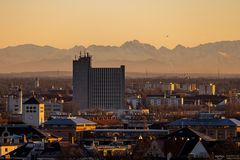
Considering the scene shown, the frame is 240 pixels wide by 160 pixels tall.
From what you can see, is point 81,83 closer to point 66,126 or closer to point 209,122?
point 66,126

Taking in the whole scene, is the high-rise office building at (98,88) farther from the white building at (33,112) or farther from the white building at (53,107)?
the white building at (33,112)

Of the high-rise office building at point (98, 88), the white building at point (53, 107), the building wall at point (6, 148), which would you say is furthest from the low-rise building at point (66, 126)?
the high-rise office building at point (98, 88)

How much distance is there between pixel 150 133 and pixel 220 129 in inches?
193

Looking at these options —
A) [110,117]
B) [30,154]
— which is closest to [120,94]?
[110,117]

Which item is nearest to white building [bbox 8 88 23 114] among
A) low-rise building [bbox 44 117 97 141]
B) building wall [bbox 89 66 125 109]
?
building wall [bbox 89 66 125 109]

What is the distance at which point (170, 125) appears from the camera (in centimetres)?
9475

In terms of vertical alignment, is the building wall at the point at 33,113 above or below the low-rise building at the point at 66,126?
above

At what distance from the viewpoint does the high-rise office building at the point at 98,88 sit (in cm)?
15112

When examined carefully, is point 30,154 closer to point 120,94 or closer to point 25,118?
point 25,118

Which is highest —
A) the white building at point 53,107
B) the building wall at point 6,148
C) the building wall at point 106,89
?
the building wall at point 106,89

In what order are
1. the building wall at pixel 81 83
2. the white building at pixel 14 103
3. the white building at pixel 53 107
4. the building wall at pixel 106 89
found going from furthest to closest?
the building wall at pixel 106 89 → the building wall at pixel 81 83 → the white building at pixel 53 107 → the white building at pixel 14 103

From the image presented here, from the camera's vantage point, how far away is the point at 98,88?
503 ft

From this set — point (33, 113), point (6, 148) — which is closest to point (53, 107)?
point (33, 113)

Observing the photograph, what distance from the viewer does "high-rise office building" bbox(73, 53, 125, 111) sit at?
151125mm
